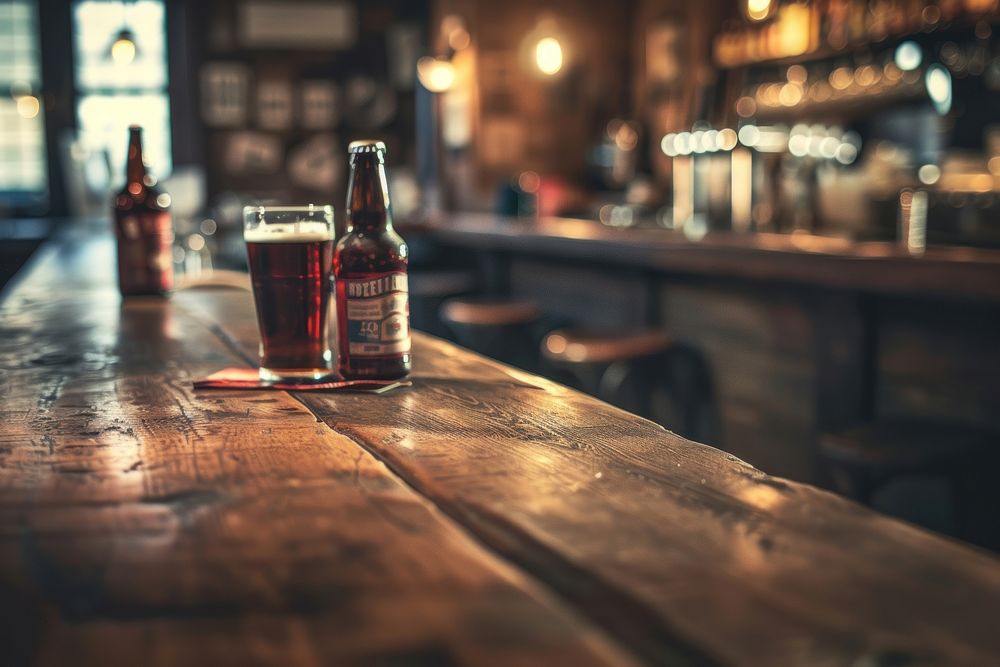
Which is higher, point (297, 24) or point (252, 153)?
point (297, 24)

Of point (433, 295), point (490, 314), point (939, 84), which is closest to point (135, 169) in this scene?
point (490, 314)

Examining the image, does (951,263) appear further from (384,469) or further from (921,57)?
(921,57)

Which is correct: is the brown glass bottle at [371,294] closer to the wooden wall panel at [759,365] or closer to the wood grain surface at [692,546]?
the wood grain surface at [692,546]

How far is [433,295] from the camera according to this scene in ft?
16.1

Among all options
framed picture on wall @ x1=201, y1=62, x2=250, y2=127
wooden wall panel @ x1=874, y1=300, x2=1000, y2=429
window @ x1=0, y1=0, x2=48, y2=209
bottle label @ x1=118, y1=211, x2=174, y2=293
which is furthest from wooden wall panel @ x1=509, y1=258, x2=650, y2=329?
window @ x1=0, y1=0, x2=48, y2=209

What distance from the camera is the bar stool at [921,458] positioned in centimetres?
213

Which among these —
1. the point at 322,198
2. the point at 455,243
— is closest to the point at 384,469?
the point at 455,243

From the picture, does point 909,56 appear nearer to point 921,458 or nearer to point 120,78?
point 921,458

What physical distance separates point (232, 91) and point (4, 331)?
7750mm

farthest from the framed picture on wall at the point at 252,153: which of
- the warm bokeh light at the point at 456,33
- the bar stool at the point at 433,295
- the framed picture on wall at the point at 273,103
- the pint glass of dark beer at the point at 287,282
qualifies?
the pint glass of dark beer at the point at 287,282

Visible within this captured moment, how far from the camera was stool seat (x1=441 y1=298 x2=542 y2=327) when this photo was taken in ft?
13.3

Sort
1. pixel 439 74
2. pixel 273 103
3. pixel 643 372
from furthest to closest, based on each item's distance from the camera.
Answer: pixel 273 103 → pixel 439 74 → pixel 643 372

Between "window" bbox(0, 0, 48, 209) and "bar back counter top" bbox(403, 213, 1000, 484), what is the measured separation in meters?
A: 5.63

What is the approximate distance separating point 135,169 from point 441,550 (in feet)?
5.61
